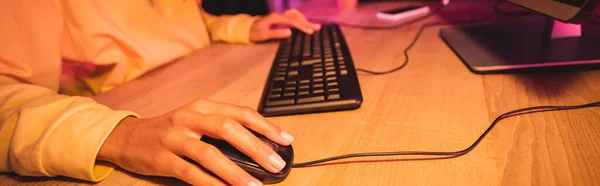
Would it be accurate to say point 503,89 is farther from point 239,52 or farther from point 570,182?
point 239,52

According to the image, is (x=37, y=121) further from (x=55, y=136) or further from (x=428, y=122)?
(x=428, y=122)

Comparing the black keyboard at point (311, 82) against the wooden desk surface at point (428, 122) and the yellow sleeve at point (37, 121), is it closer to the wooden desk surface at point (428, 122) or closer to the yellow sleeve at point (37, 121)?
the wooden desk surface at point (428, 122)

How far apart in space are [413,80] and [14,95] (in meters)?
0.53

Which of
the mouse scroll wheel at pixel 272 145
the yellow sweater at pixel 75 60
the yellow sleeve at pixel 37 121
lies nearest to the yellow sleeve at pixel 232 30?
the yellow sweater at pixel 75 60

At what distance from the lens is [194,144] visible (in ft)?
1.12

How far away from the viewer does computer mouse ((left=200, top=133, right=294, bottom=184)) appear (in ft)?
1.09

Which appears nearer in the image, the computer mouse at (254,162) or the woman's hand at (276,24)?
the computer mouse at (254,162)

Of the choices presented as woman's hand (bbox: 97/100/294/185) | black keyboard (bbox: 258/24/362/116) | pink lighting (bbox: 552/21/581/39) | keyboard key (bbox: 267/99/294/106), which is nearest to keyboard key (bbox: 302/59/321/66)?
black keyboard (bbox: 258/24/362/116)

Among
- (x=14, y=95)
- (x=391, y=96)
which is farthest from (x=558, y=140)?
(x=14, y=95)

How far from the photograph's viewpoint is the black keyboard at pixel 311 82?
1.52 ft

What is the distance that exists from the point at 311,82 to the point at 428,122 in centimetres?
17

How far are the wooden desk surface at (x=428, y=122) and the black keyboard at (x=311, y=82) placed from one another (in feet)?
0.04

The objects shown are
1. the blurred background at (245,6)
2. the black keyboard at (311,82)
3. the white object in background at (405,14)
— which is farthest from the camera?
the blurred background at (245,6)

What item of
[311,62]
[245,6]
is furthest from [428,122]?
[245,6]
